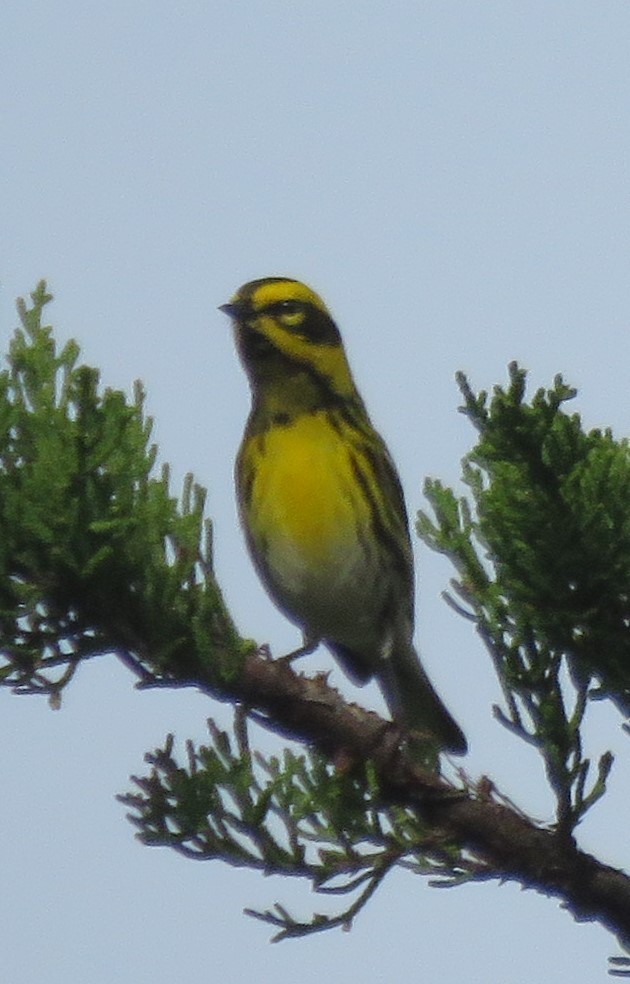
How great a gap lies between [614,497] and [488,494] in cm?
22

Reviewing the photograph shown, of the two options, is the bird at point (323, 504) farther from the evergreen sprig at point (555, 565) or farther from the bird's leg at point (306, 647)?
the evergreen sprig at point (555, 565)

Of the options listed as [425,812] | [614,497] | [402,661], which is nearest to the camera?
[614,497]

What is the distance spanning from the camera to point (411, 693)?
4.79 m

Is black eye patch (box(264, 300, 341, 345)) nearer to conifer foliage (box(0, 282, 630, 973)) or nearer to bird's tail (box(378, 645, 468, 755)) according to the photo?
bird's tail (box(378, 645, 468, 755))

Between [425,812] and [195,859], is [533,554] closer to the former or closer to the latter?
[425,812]

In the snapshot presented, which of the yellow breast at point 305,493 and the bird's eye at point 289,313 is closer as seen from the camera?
the yellow breast at point 305,493

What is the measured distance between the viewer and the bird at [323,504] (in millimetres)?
4496

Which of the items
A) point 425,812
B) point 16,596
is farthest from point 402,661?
point 16,596

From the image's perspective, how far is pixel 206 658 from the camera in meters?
2.41

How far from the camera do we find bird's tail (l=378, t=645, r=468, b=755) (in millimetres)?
4520

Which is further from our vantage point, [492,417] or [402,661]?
[402,661]

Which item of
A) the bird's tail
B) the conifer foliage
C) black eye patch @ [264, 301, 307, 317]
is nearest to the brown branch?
the conifer foliage

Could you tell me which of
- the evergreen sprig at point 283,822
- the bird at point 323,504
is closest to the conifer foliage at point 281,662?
the evergreen sprig at point 283,822

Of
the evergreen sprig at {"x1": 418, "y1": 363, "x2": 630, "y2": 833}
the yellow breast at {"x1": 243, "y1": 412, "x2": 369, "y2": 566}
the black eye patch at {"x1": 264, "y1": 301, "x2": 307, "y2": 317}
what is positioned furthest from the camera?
the black eye patch at {"x1": 264, "y1": 301, "x2": 307, "y2": 317}
